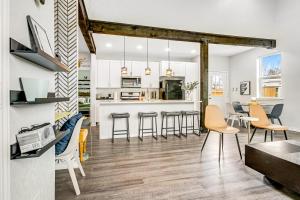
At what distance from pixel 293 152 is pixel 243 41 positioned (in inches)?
187

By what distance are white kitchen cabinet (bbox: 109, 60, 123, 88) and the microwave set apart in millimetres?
203

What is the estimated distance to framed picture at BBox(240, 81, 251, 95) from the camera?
736 centimetres

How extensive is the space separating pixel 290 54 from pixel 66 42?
21.1 feet

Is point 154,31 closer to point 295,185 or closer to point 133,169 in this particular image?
point 133,169

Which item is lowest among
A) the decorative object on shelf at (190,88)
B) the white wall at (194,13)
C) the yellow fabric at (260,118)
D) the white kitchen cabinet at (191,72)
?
the yellow fabric at (260,118)

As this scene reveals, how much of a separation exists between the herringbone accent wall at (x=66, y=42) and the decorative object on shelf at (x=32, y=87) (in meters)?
1.80

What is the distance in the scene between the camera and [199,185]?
2318 mm

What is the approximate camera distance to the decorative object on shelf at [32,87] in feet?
3.64

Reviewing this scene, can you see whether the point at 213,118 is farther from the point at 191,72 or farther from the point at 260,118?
the point at 191,72

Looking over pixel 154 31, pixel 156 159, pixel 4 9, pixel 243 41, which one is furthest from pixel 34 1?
pixel 243 41

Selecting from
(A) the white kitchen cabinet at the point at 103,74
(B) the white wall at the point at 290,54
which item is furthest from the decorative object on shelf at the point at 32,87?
(B) the white wall at the point at 290,54

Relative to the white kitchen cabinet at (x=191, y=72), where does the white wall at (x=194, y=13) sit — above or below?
above

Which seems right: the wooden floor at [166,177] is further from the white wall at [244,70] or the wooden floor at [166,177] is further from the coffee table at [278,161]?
the white wall at [244,70]

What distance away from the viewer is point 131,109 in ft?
16.6
